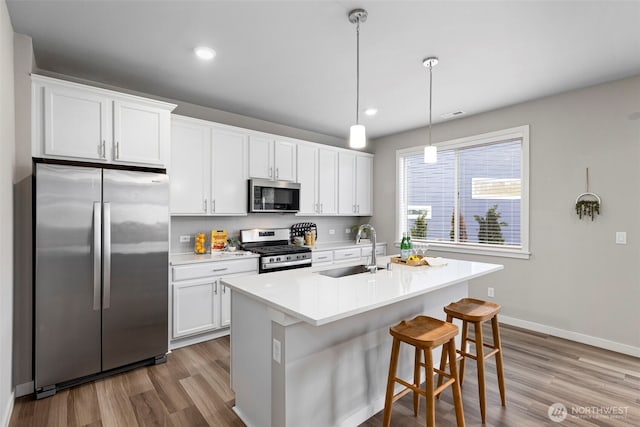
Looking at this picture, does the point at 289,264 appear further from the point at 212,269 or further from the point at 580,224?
the point at 580,224

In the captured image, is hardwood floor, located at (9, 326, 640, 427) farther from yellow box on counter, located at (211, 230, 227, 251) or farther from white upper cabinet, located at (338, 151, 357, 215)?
white upper cabinet, located at (338, 151, 357, 215)

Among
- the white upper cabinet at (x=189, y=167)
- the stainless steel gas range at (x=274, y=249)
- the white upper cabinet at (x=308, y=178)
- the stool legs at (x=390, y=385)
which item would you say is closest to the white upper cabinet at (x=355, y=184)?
the white upper cabinet at (x=308, y=178)

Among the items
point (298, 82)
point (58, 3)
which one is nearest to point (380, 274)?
point (298, 82)

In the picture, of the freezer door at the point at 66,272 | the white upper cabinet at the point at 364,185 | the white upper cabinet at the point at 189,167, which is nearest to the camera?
the freezer door at the point at 66,272

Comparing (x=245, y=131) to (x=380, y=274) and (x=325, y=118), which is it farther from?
(x=380, y=274)

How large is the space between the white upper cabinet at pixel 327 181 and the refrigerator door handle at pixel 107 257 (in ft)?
9.10

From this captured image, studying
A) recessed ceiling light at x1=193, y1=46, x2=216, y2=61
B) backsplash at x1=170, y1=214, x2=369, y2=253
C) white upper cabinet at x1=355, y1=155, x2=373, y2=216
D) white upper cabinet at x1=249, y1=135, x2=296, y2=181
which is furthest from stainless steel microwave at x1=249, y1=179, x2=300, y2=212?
recessed ceiling light at x1=193, y1=46, x2=216, y2=61

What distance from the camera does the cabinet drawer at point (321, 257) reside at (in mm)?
4375

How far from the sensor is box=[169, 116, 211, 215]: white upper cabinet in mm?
3434

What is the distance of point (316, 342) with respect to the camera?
1.88 meters

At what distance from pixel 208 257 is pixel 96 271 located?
111cm

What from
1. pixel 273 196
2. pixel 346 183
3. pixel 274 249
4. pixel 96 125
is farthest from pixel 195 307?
pixel 346 183

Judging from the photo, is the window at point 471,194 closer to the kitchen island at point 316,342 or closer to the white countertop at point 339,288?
the white countertop at point 339,288

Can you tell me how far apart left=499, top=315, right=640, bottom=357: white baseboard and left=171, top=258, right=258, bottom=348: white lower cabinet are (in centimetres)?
326
